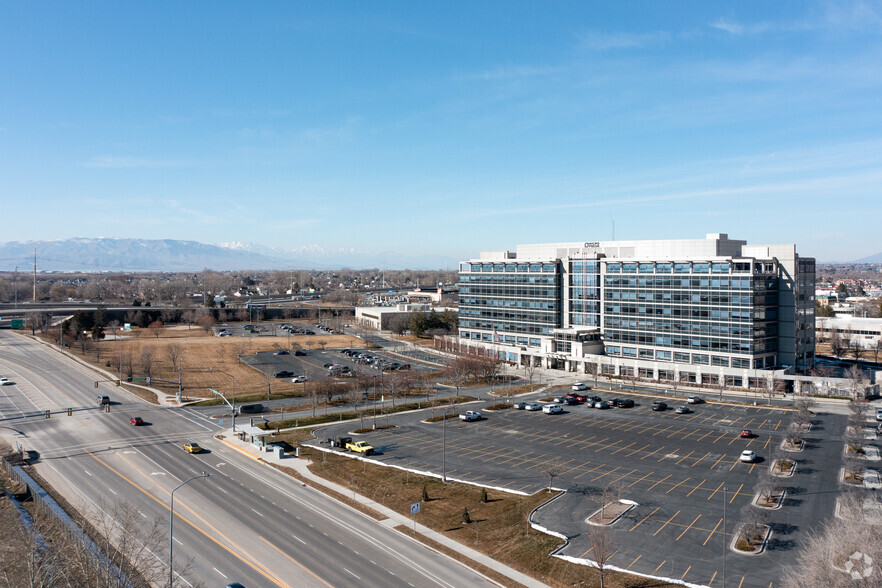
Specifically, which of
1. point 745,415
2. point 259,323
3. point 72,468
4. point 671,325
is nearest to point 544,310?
point 671,325

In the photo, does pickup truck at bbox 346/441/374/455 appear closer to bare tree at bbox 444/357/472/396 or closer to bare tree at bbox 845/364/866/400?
bare tree at bbox 444/357/472/396

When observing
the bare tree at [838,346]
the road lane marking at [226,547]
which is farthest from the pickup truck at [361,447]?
the bare tree at [838,346]

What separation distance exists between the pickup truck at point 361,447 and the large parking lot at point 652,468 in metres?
1.55

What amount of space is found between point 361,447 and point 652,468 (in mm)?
28276

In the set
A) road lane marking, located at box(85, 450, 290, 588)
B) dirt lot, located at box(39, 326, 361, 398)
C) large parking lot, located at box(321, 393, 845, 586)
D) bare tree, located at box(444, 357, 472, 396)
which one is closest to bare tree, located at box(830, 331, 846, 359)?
large parking lot, located at box(321, 393, 845, 586)

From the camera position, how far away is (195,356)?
125 meters

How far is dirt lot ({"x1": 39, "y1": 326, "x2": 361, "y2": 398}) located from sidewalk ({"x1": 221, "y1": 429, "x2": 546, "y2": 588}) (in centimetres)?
2476

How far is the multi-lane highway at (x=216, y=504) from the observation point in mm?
35844

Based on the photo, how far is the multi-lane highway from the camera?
1411 inches

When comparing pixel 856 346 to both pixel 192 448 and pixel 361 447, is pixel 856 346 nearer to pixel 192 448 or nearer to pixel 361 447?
pixel 361 447

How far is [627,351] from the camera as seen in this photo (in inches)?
4227

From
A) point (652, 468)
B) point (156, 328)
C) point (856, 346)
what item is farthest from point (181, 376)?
point (856, 346)

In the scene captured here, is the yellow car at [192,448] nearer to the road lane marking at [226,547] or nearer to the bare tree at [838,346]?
the road lane marking at [226,547]

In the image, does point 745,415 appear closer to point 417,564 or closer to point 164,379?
point 417,564
